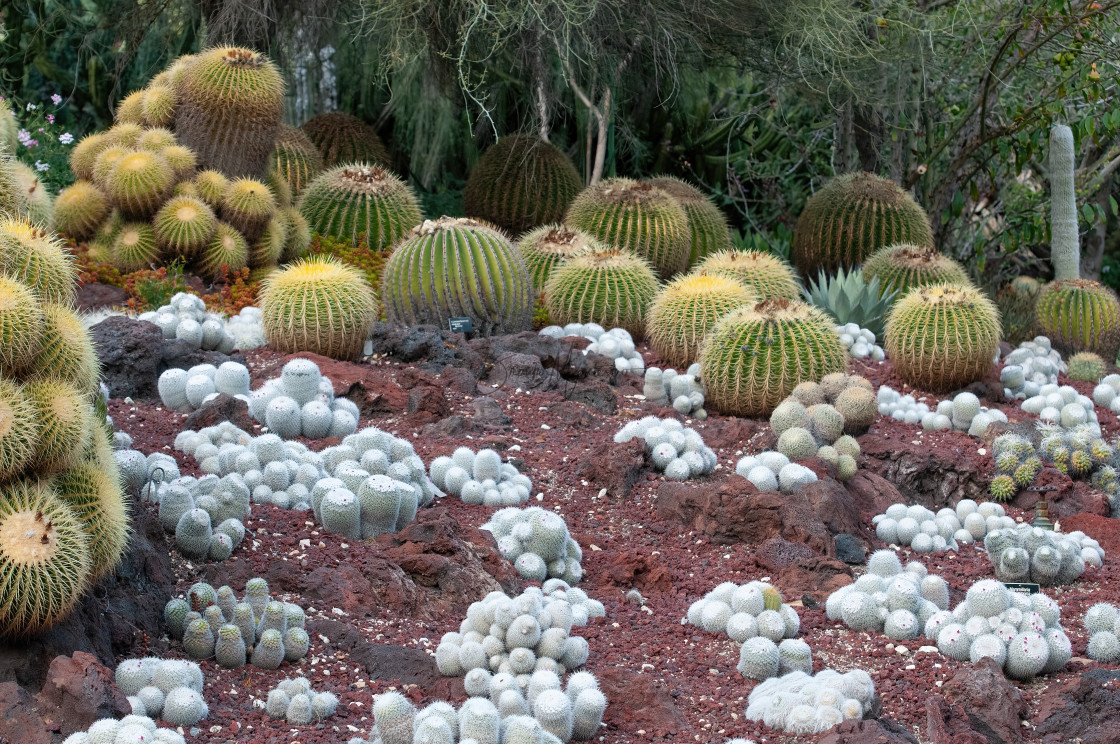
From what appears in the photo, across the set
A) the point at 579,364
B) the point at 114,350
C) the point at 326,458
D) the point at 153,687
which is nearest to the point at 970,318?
the point at 579,364

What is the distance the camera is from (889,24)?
10289mm

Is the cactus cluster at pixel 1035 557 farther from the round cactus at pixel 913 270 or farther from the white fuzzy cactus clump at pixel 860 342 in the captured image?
the round cactus at pixel 913 270

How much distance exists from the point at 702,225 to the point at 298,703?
7.85 meters

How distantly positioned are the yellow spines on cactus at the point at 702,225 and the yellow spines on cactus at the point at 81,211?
172 inches

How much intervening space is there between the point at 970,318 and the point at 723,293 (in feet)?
4.62

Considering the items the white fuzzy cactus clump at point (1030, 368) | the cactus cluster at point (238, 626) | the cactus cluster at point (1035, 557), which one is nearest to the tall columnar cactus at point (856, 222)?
the white fuzzy cactus clump at point (1030, 368)

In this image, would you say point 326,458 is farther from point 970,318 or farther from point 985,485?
point 970,318

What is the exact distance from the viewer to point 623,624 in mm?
4039

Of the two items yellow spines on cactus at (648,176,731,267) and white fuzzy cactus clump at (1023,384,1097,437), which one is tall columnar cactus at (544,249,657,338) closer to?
yellow spines on cactus at (648,176,731,267)

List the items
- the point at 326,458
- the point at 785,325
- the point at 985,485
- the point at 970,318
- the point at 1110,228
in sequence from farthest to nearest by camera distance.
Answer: the point at 1110,228, the point at 970,318, the point at 785,325, the point at 985,485, the point at 326,458

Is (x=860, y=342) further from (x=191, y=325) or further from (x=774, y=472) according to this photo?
(x=191, y=325)

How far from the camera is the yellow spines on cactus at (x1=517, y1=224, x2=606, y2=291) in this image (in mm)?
8602

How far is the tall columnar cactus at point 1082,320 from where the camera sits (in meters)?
8.55

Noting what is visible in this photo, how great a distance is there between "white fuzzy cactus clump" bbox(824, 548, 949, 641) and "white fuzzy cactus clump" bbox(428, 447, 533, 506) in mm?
1386
